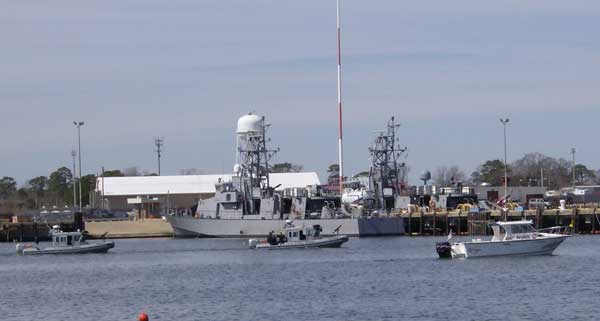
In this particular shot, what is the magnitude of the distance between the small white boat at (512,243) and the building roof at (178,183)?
102 metres

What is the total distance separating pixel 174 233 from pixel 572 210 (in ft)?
143

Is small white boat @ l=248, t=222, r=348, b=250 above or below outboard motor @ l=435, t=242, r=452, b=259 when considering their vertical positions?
above

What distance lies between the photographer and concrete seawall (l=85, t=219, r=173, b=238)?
142m

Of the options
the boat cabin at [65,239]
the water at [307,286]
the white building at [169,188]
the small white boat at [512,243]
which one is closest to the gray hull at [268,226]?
the water at [307,286]

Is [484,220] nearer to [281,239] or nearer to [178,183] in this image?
[281,239]

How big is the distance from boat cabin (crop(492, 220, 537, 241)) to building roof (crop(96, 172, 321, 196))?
101983mm

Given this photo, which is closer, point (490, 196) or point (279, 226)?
point (279, 226)

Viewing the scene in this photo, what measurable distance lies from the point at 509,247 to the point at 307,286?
16912 mm

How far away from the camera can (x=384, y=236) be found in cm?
12138

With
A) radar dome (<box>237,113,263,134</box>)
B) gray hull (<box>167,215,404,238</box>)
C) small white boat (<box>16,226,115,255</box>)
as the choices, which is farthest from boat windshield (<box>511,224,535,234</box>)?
radar dome (<box>237,113,263,134</box>)

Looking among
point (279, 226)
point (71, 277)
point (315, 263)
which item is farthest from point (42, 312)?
point (279, 226)

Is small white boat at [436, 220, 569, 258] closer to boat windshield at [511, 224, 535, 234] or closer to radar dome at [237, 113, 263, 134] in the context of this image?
boat windshield at [511, 224, 535, 234]

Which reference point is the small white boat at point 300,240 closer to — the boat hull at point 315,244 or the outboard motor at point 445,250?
the boat hull at point 315,244

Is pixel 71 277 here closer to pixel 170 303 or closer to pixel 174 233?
pixel 170 303
